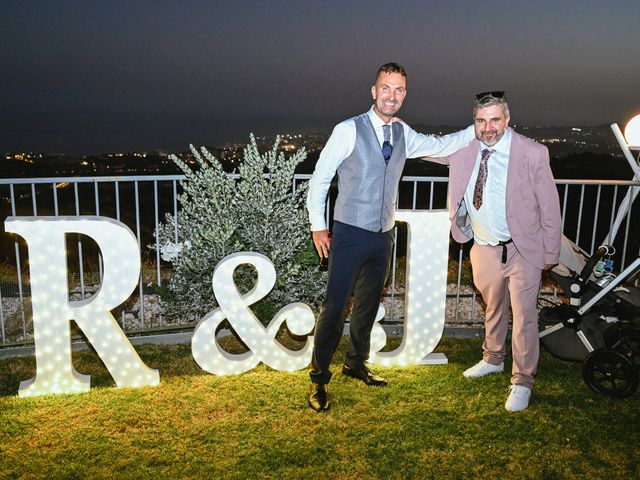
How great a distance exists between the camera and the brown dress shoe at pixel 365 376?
391cm

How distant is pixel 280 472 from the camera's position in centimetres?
292

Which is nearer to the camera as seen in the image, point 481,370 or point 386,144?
point 386,144

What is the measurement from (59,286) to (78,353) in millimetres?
1273

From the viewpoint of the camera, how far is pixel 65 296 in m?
3.57

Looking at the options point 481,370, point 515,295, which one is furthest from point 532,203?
point 481,370

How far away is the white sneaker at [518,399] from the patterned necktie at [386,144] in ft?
5.68

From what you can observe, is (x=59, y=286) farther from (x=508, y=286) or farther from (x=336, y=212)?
(x=508, y=286)

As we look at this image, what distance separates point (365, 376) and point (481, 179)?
159 centimetres

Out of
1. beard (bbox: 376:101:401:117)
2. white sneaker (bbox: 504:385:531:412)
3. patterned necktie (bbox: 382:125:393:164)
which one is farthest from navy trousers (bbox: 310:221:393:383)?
white sneaker (bbox: 504:385:531:412)

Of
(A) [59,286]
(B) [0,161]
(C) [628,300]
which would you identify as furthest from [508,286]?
(B) [0,161]

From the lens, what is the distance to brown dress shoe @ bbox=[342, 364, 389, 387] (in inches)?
154

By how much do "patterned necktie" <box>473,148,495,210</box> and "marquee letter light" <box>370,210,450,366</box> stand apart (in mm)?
392

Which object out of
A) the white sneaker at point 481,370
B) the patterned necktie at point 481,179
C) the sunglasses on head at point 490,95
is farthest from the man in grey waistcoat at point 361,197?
the white sneaker at point 481,370

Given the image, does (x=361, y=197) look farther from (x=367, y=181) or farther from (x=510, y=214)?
(x=510, y=214)
